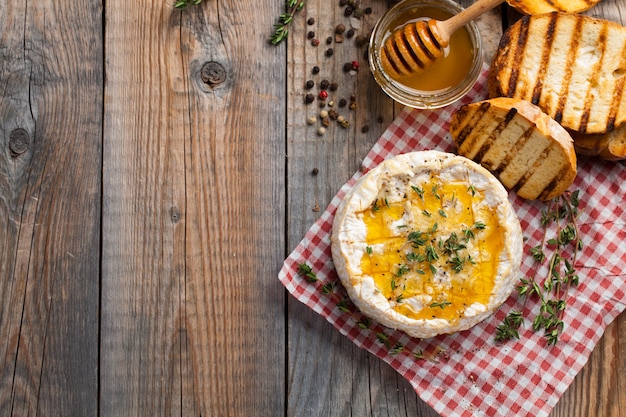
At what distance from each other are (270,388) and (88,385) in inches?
22.0

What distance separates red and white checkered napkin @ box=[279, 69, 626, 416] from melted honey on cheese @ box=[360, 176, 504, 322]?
173mm

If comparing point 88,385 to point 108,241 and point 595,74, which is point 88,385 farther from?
point 595,74

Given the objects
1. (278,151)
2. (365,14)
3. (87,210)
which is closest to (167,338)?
(87,210)

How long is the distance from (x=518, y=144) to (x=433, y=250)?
1.39 feet

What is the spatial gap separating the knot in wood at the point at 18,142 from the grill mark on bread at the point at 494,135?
1396 millimetres

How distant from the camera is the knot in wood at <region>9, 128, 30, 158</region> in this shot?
229 centimetres

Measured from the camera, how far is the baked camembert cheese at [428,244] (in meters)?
2.12

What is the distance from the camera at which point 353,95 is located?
234cm

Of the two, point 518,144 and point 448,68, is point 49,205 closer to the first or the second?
point 448,68

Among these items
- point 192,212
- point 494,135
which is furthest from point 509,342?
point 192,212

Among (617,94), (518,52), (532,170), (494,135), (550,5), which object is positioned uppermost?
(550,5)

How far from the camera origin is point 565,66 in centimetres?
224

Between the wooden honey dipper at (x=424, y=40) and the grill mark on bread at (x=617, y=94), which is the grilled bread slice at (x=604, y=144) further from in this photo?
the wooden honey dipper at (x=424, y=40)

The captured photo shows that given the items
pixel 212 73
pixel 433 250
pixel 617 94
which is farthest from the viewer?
pixel 212 73
